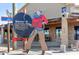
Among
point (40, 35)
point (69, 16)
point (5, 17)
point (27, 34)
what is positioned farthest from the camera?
point (69, 16)

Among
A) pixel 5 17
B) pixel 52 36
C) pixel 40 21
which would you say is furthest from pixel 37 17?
pixel 52 36

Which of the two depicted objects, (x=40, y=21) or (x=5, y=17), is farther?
(x=5, y=17)

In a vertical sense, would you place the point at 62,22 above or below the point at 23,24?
above

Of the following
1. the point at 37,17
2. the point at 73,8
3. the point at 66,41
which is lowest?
the point at 66,41

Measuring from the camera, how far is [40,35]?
12438 mm

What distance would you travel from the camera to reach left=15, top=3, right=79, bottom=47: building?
20.5 m

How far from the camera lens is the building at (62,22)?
20516 millimetres

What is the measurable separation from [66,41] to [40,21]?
854 centimetres

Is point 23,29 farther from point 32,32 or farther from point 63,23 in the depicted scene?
point 63,23

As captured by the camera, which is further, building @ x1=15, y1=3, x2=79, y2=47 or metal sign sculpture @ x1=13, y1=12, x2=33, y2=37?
building @ x1=15, y1=3, x2=79, y2=47

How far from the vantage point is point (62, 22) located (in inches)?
823

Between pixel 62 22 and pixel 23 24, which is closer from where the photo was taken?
pixel 23 24

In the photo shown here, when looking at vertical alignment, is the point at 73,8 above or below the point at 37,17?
above

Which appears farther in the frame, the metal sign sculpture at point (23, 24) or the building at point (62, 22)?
the building at point (62, 22)
